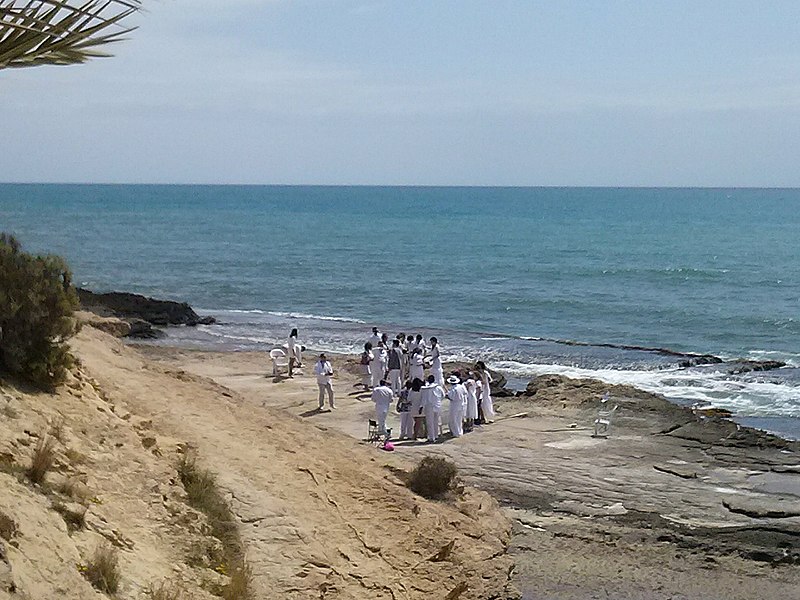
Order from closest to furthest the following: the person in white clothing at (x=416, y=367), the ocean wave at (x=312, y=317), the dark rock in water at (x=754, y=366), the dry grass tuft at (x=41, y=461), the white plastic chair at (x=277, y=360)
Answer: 1. the dry grass tuft at (x=41, y=461)
2. the person in white clothing at (x=416, y=367)
3. the white plastic chair at (x=277, y=360)
4. the dark rock in water at (x=754, y=366)
5. the ocean wave at (x=312, y=317)

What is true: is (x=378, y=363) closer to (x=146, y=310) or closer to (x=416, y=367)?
(x=416, y=367)

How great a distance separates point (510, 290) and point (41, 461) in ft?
146

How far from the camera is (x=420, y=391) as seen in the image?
63.2 ft

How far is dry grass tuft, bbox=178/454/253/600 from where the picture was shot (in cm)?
843

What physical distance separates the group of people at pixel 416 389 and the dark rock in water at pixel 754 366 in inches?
402

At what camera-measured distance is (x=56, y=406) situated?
961 centimetres

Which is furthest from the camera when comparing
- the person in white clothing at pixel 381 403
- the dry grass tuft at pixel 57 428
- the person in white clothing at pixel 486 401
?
the person in white clothing at pixel 486 401

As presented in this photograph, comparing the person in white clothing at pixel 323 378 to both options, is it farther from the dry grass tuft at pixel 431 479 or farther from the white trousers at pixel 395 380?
the dry grass tuft at pixel 431 479

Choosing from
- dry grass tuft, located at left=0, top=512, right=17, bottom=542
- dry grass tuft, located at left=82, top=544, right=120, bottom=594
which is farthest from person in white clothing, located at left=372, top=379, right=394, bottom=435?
dry grass tuft, located at left=0, top=512, right=17, bottom=542

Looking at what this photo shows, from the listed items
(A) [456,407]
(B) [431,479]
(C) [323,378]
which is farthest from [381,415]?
(B) [431,479]

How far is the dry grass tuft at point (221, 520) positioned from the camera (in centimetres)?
843

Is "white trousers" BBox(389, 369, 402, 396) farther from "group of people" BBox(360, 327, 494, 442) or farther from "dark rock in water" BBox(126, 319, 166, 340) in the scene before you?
"dark rock in water" BBox(126, 319, 166, 340)

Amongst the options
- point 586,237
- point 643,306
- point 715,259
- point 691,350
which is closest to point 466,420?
point 691,350

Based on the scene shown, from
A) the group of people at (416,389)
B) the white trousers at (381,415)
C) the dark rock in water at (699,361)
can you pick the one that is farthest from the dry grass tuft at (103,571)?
the dark rock in water at (699,361)
